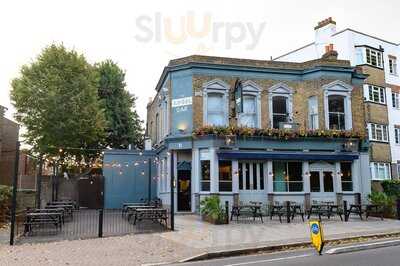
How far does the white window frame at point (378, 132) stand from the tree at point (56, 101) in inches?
756

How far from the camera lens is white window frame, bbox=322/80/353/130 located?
22.4 metres

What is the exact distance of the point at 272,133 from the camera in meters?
20.9

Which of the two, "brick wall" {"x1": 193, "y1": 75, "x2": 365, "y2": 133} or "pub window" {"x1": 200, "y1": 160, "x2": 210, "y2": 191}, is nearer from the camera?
"pub window" {"x1": 200, "y1": 160, "x2": 210, "y2": 191}

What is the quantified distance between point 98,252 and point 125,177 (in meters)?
15.4

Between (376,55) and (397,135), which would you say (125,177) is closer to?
(397,135)

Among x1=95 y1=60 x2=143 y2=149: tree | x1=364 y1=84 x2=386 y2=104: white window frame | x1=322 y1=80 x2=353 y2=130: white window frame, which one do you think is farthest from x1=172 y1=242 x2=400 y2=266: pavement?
x1=95 y1=60 x2=143 y2=149: tree

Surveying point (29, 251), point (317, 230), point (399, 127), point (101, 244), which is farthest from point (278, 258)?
point (399, 127)

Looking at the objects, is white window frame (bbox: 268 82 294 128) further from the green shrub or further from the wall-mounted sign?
the green shrub

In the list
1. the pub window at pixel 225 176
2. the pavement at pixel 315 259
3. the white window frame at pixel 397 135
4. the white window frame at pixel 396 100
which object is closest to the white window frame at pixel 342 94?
the pub window at pixel 225 176

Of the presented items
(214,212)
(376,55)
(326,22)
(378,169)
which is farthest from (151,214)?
(376,55)

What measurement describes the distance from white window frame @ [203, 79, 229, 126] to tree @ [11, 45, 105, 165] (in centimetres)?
944

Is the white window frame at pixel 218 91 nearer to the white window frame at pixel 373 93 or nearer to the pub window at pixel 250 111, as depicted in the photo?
the pub window at pixel 250 111

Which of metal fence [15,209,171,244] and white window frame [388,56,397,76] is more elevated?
white window frame [388,56,397,76]

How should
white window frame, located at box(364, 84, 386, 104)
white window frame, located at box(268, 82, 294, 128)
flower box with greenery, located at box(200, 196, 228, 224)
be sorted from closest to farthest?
flower box with greenery, located at box(200, 196, 228, 224)
white window frame, located at box(268, 82, 294, 128)
white window frame, located at box(364, 84, 386, 104)
